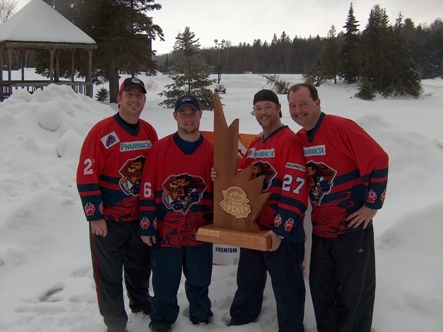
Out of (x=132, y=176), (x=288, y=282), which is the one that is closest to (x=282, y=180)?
(x=288, y=282)

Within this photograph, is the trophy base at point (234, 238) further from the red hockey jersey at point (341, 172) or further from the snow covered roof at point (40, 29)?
the snow covered roof at point (40, 29)

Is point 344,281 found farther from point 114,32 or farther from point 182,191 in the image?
point 114,32

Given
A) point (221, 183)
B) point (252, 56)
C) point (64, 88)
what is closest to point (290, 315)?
point (221, 183)

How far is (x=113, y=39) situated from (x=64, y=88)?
29.5ft

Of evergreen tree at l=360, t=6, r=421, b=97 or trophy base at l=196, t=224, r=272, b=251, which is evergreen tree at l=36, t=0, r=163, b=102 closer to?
evergreen tree at l=360, t=6, r=421, b=97

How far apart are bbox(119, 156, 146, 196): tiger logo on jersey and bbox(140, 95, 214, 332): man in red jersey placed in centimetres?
7

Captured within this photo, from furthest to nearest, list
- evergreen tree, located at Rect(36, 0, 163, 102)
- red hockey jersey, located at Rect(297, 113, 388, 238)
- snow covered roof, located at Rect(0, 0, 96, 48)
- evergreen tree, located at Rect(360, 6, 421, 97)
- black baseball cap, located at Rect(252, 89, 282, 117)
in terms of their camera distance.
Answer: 1. evergreen tree, located at Rect(360, 6, 421, 97)
2. evergreen tree, located at Rect(36, 0, 163, 102)
3. snow covered roof, located at Rect(0, 0, 96, 48)
4. black baseball cap, located at Rect(252, 89, 282, 117)
5. red hockey jersey, located at Rect(297, 113, 388, 238)

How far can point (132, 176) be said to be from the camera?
3236mm

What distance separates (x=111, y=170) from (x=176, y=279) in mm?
1005

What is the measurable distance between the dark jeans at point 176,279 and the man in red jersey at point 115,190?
0.77ft

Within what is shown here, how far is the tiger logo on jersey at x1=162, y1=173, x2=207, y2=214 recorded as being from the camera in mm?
3240

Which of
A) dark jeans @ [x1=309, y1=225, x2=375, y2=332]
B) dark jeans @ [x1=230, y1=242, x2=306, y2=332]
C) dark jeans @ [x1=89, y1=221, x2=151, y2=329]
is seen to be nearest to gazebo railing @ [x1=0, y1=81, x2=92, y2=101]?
dark jeans @ [x1=89, y1=221, x2=151, y2=329]

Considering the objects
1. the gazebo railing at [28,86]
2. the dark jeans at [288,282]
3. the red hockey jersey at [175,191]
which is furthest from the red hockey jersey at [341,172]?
the gazebo railing at [28,86]

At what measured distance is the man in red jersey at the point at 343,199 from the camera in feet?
9.13
